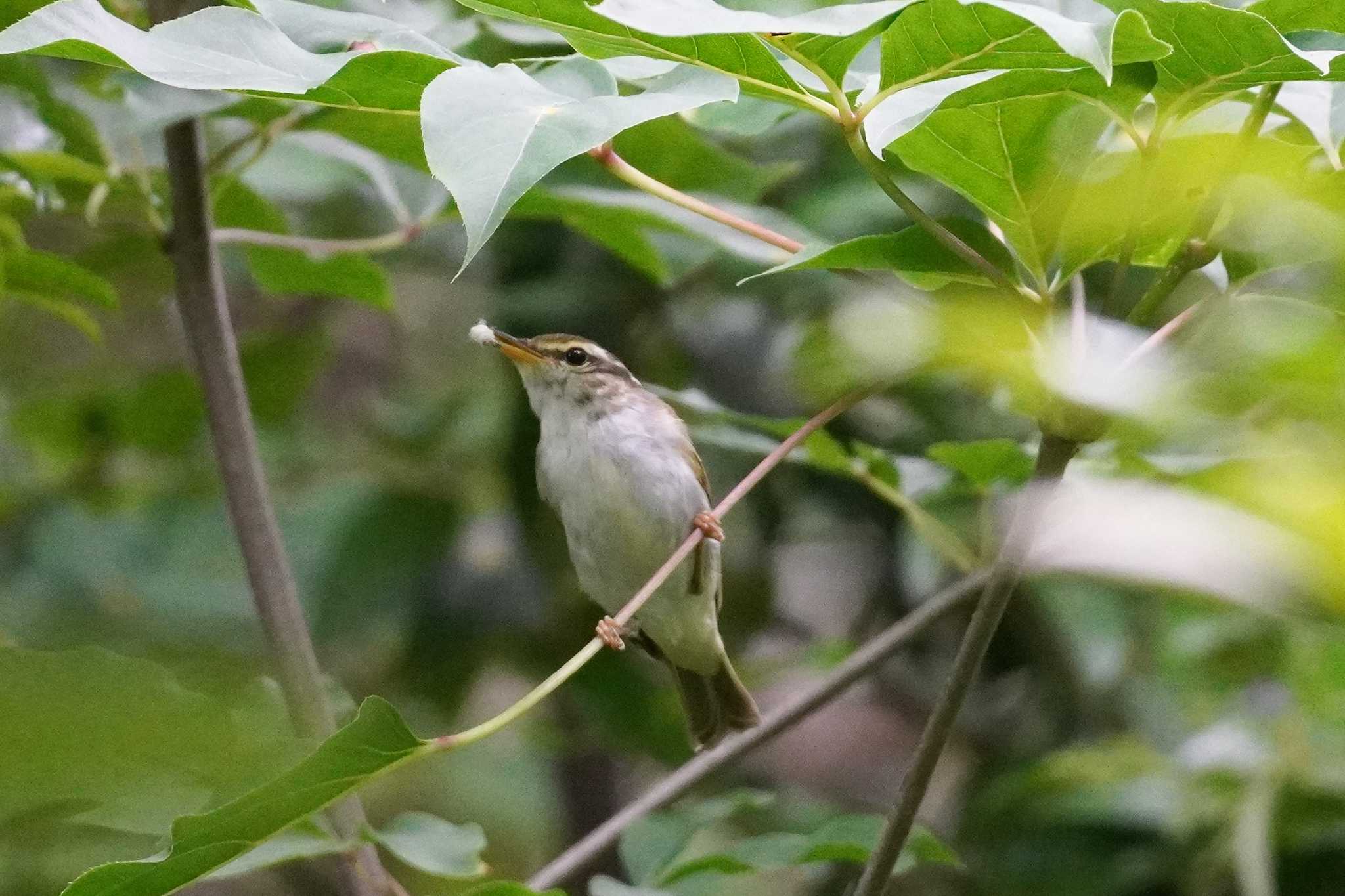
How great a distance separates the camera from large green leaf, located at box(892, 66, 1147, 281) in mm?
1175

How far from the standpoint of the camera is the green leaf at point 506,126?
0.90 meters

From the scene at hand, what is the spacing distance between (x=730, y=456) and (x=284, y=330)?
4.57 feet

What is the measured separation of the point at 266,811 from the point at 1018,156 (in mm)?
815

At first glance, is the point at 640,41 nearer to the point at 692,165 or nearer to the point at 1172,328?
the point at 1172,328

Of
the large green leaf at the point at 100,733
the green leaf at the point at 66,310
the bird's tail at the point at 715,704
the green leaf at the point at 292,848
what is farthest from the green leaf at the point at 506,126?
the bird's tail at the point at 715,704

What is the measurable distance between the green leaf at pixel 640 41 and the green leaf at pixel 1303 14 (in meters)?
0.34

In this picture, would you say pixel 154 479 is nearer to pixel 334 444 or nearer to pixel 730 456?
pixel 334 444

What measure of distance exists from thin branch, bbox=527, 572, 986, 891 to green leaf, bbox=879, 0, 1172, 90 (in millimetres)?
1025

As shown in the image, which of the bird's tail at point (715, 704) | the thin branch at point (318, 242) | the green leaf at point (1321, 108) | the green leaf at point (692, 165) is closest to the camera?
the green leaf at point (1321, 108)

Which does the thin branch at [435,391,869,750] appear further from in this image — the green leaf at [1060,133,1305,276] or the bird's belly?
the bird's belly

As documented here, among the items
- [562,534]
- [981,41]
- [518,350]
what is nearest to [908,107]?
[981,41]

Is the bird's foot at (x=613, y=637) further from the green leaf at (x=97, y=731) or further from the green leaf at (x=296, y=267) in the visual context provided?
the green leaf at (x=296, y=267)

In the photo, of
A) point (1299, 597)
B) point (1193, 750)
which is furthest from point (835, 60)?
point (1193, 750)

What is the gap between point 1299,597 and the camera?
44cm
